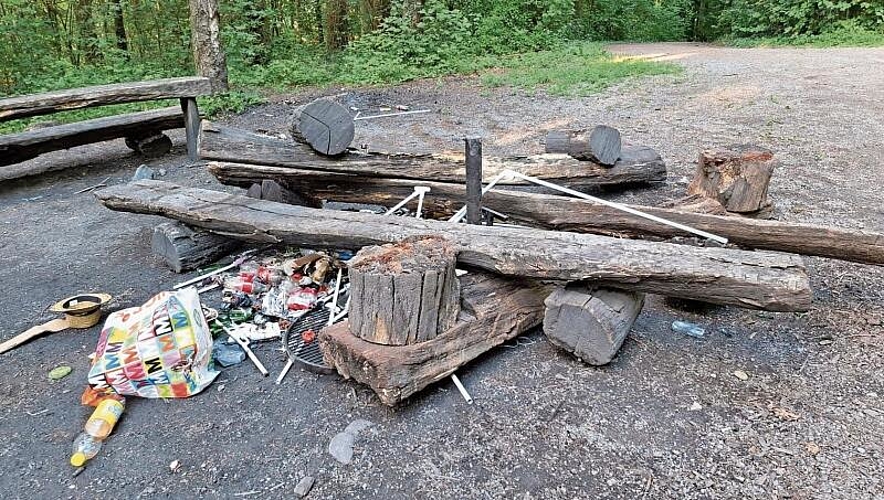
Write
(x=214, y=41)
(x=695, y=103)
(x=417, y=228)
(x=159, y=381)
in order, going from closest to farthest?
(x=159, y=381)
(x=417, y=228)
(x=695, y=103)
(x=214, y=41)

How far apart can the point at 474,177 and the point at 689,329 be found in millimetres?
Answer: 1460

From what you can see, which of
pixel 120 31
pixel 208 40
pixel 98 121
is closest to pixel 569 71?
pixel 208 40

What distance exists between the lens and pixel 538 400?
2484 millimetres

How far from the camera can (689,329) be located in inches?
117

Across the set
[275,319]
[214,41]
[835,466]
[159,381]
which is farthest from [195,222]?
[214,41]

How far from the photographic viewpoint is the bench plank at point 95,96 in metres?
5.39

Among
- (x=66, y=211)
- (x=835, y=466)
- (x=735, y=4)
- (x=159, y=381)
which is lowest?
(x=66, y=211)

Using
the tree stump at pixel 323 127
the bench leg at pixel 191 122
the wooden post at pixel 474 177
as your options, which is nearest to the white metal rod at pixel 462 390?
the wooden post at pixel 474 177

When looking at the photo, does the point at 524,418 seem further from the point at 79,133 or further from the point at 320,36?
the point at 320,36

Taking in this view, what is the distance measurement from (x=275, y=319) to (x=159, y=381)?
0.75m

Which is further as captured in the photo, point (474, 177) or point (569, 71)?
point (569, 71)

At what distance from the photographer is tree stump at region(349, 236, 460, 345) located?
2410mm

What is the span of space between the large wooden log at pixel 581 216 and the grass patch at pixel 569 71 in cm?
562

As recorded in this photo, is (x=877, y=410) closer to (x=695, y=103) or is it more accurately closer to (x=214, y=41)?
(x=695, y=103)
